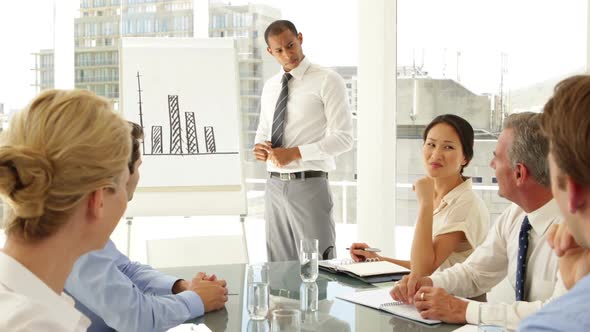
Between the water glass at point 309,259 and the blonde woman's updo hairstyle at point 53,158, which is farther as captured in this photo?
the water glass at point 309,259

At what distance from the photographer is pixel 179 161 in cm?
416

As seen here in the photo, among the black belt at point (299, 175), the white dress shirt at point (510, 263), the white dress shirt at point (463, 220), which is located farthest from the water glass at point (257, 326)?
the black belt at point (299, 175)

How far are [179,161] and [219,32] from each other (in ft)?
4.87

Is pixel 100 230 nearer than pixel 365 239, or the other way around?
pixel 100 230

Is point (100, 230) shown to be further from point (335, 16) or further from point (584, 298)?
point (335, 16)

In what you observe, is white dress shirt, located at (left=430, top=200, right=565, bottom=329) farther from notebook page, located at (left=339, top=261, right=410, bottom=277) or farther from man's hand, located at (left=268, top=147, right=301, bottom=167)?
man's hand, located at (left=268, top=147, right=301, bottom=167)

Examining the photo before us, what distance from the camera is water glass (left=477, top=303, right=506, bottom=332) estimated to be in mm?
1607

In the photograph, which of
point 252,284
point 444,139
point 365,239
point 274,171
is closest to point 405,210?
point 365,239

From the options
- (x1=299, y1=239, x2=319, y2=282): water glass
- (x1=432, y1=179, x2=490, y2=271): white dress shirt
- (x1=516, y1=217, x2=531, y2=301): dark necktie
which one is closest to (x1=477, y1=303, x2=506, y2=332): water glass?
(x1=516, y1=217, x2=531, y2=301): dark necktie

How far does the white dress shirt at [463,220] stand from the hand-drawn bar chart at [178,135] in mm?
1758

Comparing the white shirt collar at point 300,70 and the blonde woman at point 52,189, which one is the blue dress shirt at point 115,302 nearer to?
the blonde woman at point 52,189

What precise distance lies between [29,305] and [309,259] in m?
1.32

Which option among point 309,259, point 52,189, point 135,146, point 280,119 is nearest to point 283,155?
point 280,119

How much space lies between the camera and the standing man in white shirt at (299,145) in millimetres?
4102
